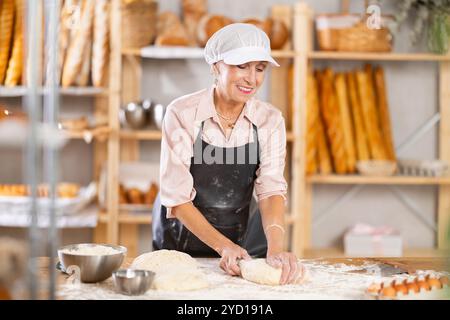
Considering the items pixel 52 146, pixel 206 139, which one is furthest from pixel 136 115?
pixel 52 146

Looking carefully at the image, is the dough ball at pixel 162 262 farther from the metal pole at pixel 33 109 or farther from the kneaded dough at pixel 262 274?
the metal pole at pixel 33 109

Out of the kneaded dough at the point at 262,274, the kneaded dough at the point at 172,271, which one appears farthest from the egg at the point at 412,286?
the kneaded dough at the point at 172,271

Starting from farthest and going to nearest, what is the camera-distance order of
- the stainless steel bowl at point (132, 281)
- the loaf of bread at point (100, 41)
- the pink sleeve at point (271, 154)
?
1. the loaf of bread at point (100, 41)
2. the pink sleeve at point (271, 154)
3. the stainless steel bowl at point (132, 281)

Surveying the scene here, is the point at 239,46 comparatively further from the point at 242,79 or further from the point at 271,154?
the point at 271,154

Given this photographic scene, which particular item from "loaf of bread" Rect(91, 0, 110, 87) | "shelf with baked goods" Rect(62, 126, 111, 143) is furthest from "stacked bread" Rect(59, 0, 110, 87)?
"shelf with baked goods" Rect(62, 126, 111, 143)

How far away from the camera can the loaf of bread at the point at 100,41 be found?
4.26 metres

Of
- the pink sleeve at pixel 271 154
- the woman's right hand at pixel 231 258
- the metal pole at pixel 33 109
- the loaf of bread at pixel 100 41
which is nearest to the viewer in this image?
the metal pole at pixel 33 109

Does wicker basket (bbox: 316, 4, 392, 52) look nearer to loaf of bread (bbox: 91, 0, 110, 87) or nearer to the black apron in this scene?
loaf of bread (bbox: 91, 0, 110, 87)

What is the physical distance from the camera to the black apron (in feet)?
9.23

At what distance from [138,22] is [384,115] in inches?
59.7

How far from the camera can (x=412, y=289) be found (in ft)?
7.00

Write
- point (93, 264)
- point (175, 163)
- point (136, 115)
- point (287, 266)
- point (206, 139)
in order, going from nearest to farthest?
1. point (93, 264)
2. point (287, 266)
3. point (175, 163)
4. point (206, 139)
5. point (136, 115)

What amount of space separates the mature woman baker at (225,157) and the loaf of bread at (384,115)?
5.58 feet
